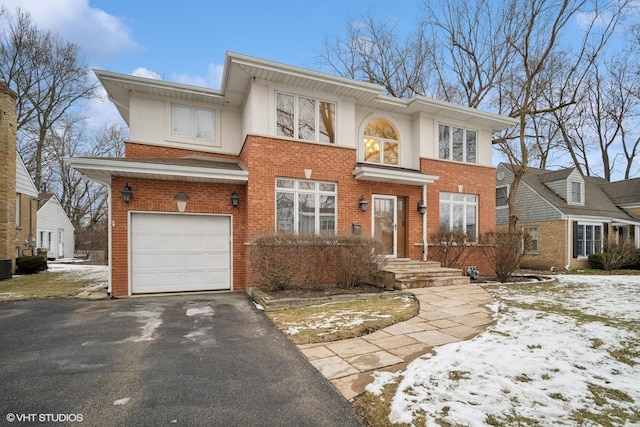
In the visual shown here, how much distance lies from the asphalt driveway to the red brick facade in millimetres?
2879

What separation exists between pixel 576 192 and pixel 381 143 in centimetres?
1440

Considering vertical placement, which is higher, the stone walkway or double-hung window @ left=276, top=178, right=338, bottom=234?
double-hung window @ left=276, top=178, right=338, bottom=234

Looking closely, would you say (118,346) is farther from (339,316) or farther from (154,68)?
(154,68)

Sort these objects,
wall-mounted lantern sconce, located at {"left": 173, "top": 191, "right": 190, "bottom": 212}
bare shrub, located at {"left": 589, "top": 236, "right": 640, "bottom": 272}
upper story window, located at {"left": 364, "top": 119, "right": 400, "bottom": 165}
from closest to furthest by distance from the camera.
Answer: wall-mounted lantern sconce, located at {"left": 173, "top": 191, "right": 190, "bottom": 212} → upper story window, located at {"left": 364, "top": 119, "right": 400, "bottom": 165} → bare shrub, located at {"left": 589, "top": 236, "right": 640, "bottom": 272}

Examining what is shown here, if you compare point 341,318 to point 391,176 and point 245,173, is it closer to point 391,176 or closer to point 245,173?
point 245,173

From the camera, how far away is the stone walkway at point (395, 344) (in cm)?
332

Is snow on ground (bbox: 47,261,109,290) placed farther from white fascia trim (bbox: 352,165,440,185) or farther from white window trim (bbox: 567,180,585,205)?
white window trim (bbox: 567,180,585,205)

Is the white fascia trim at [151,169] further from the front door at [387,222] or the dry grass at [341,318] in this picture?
the front door at [387,222]

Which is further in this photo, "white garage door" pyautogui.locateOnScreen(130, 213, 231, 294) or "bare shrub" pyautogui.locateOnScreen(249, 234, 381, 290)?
"white garage door" pyautogui.locateOnScreen(130, 213, 231, 294)

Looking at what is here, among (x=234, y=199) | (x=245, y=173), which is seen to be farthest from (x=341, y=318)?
(x=234, y=199)

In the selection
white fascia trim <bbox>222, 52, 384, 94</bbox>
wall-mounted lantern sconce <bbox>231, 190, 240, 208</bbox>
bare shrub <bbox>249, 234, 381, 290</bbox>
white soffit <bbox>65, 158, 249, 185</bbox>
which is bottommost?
bare shrub <bbox>249, 234, 381, 290</bbox>

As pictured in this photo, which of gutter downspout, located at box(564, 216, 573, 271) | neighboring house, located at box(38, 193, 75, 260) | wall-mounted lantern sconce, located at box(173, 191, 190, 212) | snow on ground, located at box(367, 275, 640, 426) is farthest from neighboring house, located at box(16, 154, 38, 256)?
gutter downspout, located at box(564, 216, 573, 271)

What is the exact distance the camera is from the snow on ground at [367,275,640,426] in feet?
8.15

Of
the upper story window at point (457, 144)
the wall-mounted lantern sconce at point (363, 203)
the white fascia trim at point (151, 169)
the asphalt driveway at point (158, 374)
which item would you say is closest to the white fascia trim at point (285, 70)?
the white fascia trim at point (151, 169)
